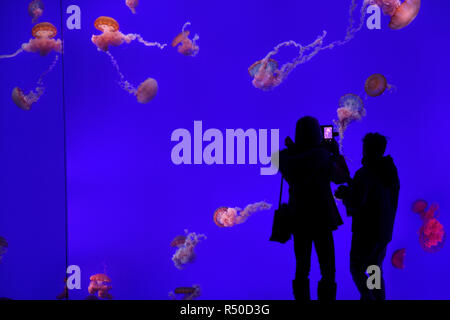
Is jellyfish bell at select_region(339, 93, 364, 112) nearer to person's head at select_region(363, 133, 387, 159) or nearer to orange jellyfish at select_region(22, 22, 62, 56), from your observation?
person's head at select_region(363, 133, 387, 159)

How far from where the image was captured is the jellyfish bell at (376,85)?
3.23m

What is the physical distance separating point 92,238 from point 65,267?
0.33 m

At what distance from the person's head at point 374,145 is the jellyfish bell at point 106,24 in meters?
2.13

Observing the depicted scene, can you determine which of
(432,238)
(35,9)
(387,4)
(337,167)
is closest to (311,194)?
(337,167)

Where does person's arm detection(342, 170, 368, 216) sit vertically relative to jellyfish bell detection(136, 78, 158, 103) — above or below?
below

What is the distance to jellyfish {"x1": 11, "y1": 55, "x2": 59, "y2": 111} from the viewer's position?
10.8ft

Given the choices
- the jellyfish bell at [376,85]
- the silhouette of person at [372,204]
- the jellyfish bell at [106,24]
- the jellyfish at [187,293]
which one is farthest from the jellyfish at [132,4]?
the jellyfish at [187,293]

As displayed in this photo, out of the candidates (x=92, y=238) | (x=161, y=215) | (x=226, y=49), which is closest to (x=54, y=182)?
(x=92, y=238)

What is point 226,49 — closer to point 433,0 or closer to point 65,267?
point 433,0

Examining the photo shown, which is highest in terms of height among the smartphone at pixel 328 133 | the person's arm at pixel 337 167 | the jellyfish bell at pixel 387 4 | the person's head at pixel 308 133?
the jellyfish bell at pixel 387 4

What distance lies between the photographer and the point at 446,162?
128 inches

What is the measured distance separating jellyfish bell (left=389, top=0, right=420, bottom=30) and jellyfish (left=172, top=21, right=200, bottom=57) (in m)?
1.58

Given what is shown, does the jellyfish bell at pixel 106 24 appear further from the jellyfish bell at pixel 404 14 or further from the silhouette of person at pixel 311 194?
the jellyfish bell at pixel 404 14

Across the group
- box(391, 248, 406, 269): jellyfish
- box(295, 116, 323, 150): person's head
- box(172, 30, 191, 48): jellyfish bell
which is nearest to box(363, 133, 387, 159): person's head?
box(295, 116, 323, 150): person's head
